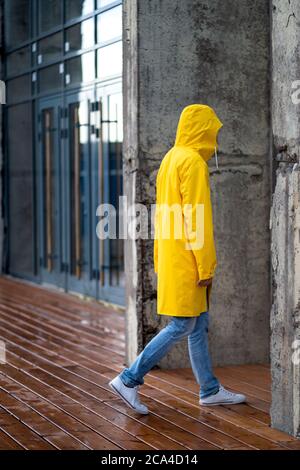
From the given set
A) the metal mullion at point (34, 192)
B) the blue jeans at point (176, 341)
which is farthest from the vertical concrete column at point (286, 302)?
the metal mullion at point (34, 192)

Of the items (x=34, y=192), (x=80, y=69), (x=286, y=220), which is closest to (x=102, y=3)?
(x=80, y=69)

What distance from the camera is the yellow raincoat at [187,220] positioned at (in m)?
5.38

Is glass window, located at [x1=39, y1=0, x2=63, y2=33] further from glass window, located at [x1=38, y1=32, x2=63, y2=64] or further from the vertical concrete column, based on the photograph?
the vertical concrete column

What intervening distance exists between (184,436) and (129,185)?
2294mm

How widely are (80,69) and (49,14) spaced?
4.21 ft

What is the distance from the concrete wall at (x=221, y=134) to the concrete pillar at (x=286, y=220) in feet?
5.88

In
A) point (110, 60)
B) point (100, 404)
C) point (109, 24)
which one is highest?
point (109, 24)

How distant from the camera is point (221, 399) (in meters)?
5.82

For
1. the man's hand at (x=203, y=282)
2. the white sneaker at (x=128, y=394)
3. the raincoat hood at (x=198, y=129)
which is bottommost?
the white sneaker at (x=128, y=394)

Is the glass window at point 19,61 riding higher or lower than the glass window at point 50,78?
higher

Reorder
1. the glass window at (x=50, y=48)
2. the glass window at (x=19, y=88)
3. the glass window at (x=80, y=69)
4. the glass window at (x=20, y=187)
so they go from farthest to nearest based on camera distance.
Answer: the glass window at (x=20, y=187)
the glass window at (x=19, y=88)
the glass window at (x=50, y=48)
the glass window at (x=80, y=69)

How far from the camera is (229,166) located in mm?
6984

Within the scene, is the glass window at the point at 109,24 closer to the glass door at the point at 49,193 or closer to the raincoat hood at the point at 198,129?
the glass door at the point at 49,193

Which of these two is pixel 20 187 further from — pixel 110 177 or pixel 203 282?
pixel 203 282
